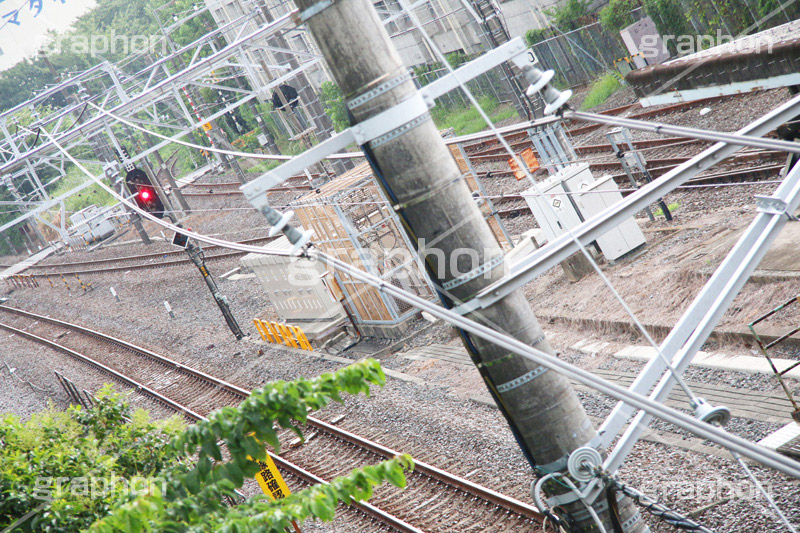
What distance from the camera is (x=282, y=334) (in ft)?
62.9

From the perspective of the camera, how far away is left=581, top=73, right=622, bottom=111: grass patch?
2566 centimetres

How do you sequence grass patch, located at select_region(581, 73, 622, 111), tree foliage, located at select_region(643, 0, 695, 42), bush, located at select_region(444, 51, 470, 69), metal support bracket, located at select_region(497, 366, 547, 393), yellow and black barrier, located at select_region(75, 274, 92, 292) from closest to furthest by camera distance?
metal support bracket, located at select_region(497, 366, 547, 393)
tree foliage, located at select_region(643, 0, 695, 42)
grass patch, located at select_region(581, 73, 622, 111)
yellow and black barrier, located at select_region(75, 274, 92, 292)
bush, located at select_region(444, 51, 470, 69)

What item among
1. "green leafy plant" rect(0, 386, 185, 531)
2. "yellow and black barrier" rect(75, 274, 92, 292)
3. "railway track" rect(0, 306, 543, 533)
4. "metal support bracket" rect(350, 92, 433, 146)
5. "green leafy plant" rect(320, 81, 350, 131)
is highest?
"green leafy plant" rect(320, 81, 350, 131)

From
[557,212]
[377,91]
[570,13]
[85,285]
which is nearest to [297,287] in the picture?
[557,212]

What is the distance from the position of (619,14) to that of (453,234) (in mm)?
25177

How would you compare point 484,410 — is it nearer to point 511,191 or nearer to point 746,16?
point 511,191

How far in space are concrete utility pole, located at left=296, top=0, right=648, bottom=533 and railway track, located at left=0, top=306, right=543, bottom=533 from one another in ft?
13.1

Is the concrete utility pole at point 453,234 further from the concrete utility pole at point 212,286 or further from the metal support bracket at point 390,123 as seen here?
the concrete utility pole at point 212,286

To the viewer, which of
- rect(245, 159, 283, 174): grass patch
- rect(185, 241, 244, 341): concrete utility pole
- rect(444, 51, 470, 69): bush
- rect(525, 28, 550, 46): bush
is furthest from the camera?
rect(245, 159, 283, 174): grass patch

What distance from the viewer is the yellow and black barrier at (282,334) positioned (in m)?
18.1

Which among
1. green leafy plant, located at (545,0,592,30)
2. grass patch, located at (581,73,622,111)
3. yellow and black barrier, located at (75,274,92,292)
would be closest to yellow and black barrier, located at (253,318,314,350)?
grass patch, located at (581,73,622,111)

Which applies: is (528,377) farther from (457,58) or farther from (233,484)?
(457,58)

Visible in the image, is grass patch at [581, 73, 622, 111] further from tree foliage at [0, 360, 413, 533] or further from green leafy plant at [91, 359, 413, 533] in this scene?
green leafy plant at [91, 359, 413, 533]

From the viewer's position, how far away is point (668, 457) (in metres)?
8.20
